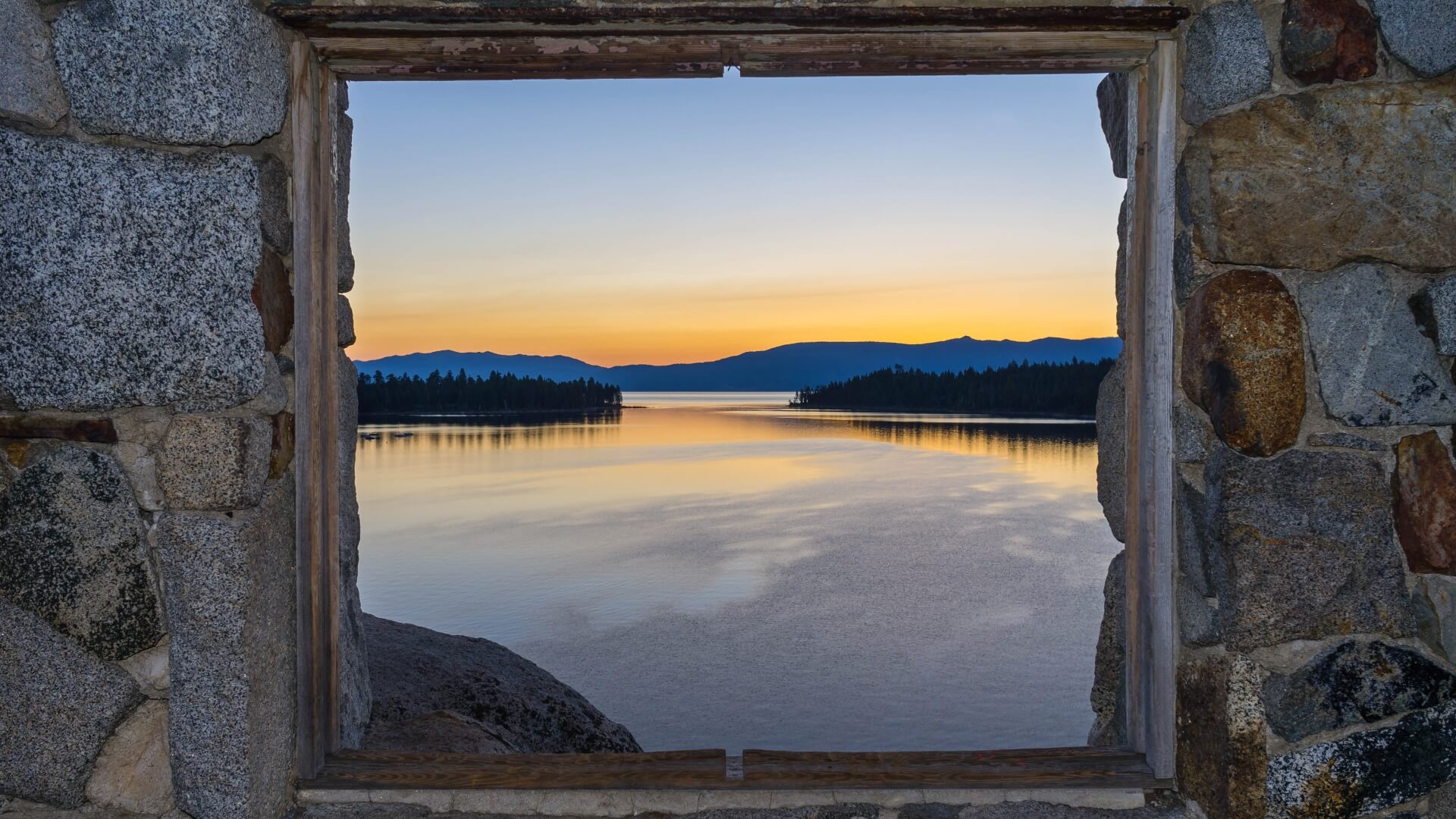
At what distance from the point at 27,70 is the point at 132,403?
688 millimetres

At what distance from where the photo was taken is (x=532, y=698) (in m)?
5.10

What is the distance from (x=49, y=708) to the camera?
186 centimetres

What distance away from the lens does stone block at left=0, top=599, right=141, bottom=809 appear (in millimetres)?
1856

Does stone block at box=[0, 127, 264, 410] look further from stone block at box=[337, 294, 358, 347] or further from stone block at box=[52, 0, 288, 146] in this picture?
stone block at box=[337, 294, 358, 347]

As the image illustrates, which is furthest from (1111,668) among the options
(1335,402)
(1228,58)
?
(1228,58)

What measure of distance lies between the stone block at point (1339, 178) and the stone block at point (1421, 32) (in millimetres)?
41

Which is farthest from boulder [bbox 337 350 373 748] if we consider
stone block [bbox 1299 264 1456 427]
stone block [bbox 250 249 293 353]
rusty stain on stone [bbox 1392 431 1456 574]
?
rusty stain on stone [bbox 1392 431 1456 574]

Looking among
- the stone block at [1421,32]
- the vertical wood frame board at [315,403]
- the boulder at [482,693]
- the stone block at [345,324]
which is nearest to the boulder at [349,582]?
the stone block at [345,324]

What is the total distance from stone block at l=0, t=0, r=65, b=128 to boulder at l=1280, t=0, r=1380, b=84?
2.53m

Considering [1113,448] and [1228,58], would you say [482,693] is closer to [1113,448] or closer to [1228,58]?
[1113,448]

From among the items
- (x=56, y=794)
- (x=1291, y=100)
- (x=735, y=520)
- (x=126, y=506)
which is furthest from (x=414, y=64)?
(x=735, y=520)

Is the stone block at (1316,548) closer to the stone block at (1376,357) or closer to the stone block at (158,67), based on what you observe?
the stone block at (1376,357)

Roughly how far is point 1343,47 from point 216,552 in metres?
2.54

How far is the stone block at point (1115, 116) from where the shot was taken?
9.04 ft
